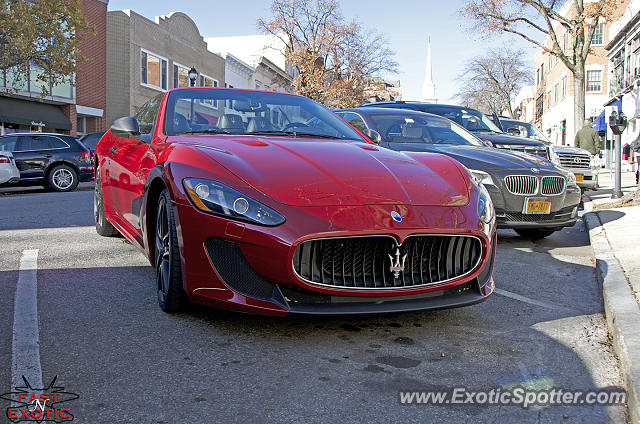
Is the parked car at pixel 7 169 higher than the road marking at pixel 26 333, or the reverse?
the parked car at pixel 7 169

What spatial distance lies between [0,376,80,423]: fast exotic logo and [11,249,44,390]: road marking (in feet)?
0.21

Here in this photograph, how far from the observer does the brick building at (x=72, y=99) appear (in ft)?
84.2

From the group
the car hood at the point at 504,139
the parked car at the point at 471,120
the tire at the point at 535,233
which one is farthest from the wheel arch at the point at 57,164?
the tire at the point at 535,233

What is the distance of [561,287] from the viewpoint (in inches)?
199

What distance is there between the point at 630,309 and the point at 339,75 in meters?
44.1

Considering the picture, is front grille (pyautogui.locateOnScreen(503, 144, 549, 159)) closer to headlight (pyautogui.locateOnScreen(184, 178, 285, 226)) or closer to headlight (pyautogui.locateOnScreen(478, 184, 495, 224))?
headlight (pyautogui.locateOnScreen(478, 184, 495, 224))

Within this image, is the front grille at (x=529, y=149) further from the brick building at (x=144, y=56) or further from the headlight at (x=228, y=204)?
the brick building at (x=144, y=56)

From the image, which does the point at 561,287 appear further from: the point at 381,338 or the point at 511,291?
the point at 381,338

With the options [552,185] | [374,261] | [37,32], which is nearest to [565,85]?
[37,32]

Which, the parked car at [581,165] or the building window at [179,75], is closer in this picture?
the parked car at [581,165]

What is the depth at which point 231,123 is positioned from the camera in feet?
15.3

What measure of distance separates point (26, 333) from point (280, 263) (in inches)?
57.8

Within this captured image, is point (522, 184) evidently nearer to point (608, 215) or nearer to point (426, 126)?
point (426, 126)

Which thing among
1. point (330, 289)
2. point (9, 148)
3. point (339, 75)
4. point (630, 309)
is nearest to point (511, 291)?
point (630, 309)
